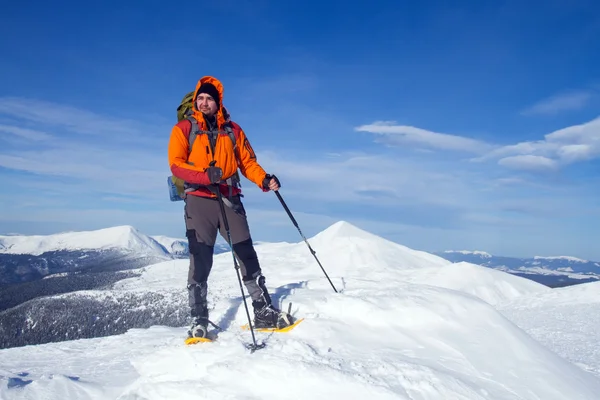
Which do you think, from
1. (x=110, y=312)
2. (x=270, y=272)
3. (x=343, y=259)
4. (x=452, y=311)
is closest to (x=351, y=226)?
(x=343, y=259)

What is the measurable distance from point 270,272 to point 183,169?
6497cm

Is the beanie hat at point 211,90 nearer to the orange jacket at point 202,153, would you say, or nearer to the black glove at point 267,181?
the orange jacket at point 202,153

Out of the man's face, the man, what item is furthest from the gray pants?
the man's face

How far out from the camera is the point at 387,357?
466 centimetres

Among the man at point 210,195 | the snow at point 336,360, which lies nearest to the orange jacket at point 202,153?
the man at point 210,195

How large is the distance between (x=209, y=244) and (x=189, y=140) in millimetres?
1828

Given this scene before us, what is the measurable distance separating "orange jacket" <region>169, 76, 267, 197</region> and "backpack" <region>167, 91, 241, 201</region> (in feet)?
0.22

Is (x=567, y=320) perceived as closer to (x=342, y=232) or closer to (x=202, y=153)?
(x=202, y=153)

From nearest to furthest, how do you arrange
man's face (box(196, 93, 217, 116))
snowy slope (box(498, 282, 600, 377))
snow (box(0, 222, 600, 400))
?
snow (box(0, 222, 600, 400)) < man's face (box(196, 93, 217, 116)) < snowy slope (box(498, 282, 600, 377))

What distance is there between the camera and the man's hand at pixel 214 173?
5953mm

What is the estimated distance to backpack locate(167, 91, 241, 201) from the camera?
21.2ft

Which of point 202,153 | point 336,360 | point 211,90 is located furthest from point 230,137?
point 336,360

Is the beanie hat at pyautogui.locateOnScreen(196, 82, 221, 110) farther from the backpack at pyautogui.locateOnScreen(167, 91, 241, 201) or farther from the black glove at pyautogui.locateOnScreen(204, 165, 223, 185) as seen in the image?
the black glove at pyautogui.locateOnScreen(204, 165, 223, 185)

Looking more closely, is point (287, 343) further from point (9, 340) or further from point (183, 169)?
point (9, 340)
